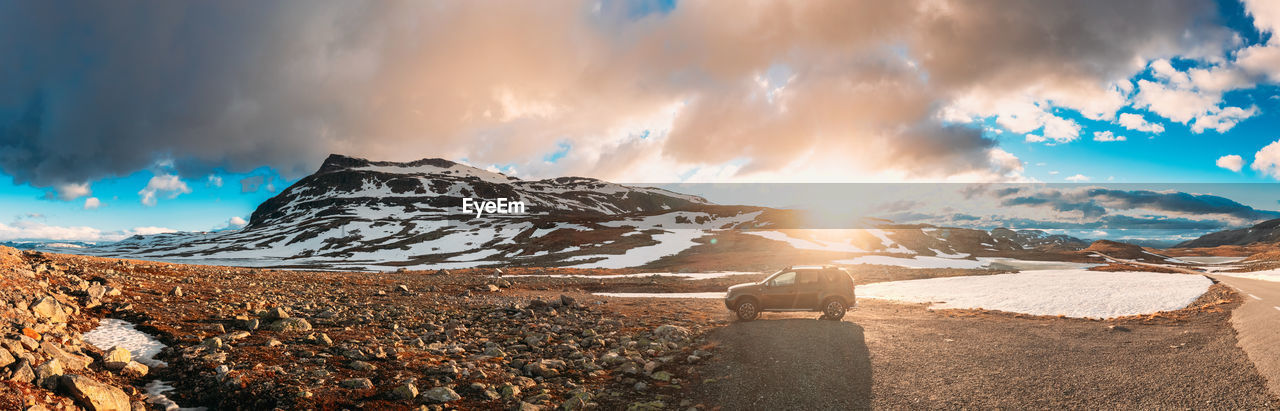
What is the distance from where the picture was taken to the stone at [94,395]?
7512 millimetres

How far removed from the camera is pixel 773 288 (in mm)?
21312

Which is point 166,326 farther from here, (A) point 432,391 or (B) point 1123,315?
(B) point 1123,315

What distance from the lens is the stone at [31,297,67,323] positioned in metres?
11.5

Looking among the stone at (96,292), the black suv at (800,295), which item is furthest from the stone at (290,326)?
the black suv at (800,295)

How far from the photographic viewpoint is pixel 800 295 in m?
21.1

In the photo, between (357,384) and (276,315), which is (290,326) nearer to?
(276,315)

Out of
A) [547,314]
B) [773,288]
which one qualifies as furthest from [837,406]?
[547,314]

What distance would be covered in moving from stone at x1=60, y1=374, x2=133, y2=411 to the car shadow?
9.94 m

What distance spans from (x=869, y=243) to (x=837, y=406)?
101 meters

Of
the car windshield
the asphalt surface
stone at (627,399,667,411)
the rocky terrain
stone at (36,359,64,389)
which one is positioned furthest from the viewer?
the car windshield

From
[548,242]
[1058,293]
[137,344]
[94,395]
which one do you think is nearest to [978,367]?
[94,395]

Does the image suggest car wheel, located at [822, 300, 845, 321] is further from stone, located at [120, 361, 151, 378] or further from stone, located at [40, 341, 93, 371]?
stone, located at [40, 341, 93, 371]

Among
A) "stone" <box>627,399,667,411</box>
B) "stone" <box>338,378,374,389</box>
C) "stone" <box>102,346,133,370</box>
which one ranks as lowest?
"stone" <box>627,399,667,411</box>

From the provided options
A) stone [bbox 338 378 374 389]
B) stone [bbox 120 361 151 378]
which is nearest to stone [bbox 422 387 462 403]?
stone [bbox 338 378 374 389]
